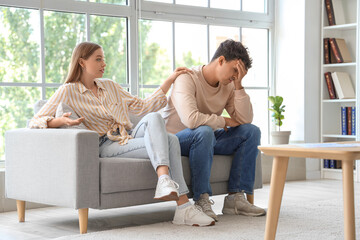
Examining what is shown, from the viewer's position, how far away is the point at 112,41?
452 cm

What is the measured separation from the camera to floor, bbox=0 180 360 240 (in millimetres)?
2918

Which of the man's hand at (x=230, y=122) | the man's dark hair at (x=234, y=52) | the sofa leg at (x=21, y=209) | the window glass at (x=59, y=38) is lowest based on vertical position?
the sofa leg at (x=21, y=209)

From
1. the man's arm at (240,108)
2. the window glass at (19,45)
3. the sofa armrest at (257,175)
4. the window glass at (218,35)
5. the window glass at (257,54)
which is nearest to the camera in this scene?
the man's arm at (240,108)

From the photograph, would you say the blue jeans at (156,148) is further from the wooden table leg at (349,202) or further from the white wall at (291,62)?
the white wall at (291,62)

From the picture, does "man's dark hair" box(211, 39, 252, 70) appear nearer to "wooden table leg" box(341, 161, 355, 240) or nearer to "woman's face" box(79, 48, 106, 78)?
"woman's face" box(79, 48, 106, 78)

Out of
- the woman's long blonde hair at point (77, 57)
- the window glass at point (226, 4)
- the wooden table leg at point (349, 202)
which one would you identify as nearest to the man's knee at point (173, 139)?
the woman's long blonde hair at point (77, 57)

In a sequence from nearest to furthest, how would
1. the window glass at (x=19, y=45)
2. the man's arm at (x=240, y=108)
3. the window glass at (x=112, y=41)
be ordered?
1. the man's arm at (x=240, y=108)
2. the window glass at (x=19, y=45)
3. the window glass at (x=112, y=41)

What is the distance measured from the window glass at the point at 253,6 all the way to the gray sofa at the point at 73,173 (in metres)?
2.76

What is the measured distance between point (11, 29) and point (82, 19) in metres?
0.57

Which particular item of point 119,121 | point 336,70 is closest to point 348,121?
point 336,70

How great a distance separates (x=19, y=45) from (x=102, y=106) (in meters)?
1.22

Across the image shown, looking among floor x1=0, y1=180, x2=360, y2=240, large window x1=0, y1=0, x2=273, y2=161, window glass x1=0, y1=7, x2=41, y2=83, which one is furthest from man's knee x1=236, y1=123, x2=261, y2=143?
window glass x1=0, y1=7, x2=41, y2=83

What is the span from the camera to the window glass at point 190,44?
4.95 meters

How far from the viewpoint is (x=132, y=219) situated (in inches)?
130
